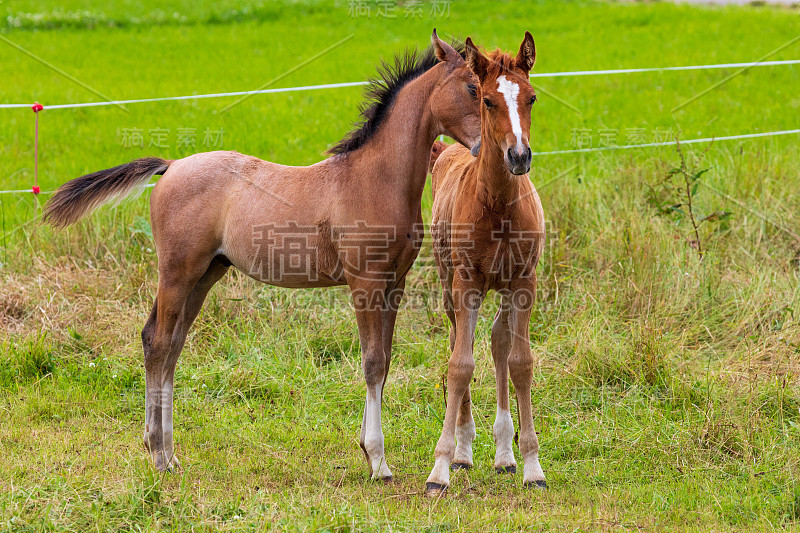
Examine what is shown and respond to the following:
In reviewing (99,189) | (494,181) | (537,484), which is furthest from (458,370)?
(99,189)

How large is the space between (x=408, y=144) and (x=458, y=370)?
128 cm

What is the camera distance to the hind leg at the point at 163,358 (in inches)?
187

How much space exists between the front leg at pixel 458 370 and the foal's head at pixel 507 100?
2.79 feet

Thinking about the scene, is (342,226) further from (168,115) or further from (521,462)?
(168,115)

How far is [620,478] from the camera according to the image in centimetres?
464

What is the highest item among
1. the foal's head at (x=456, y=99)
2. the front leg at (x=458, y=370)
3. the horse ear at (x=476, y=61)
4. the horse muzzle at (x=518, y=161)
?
the horse ear at (x=476, y=61)

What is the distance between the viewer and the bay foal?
14.6 ft

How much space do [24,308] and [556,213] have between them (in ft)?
15.3

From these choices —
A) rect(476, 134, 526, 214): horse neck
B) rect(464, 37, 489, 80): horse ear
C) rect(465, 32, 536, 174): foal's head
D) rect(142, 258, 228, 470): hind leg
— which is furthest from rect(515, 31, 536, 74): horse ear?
rect(142, 258, 228, 470): hind leg

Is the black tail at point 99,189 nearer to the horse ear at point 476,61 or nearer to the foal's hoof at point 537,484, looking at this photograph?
the horse ear at point 476,61

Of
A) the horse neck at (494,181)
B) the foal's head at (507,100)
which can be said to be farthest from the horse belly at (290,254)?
the foal's head at (507,100)

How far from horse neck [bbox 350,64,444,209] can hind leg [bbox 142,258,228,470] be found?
4.00 feet

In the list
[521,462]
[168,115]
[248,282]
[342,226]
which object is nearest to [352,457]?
[521,462]

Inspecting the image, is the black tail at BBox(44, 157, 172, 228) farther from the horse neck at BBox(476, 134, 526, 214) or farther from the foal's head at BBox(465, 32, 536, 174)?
the foal's head at BBox(465, 32, 536, 174)
